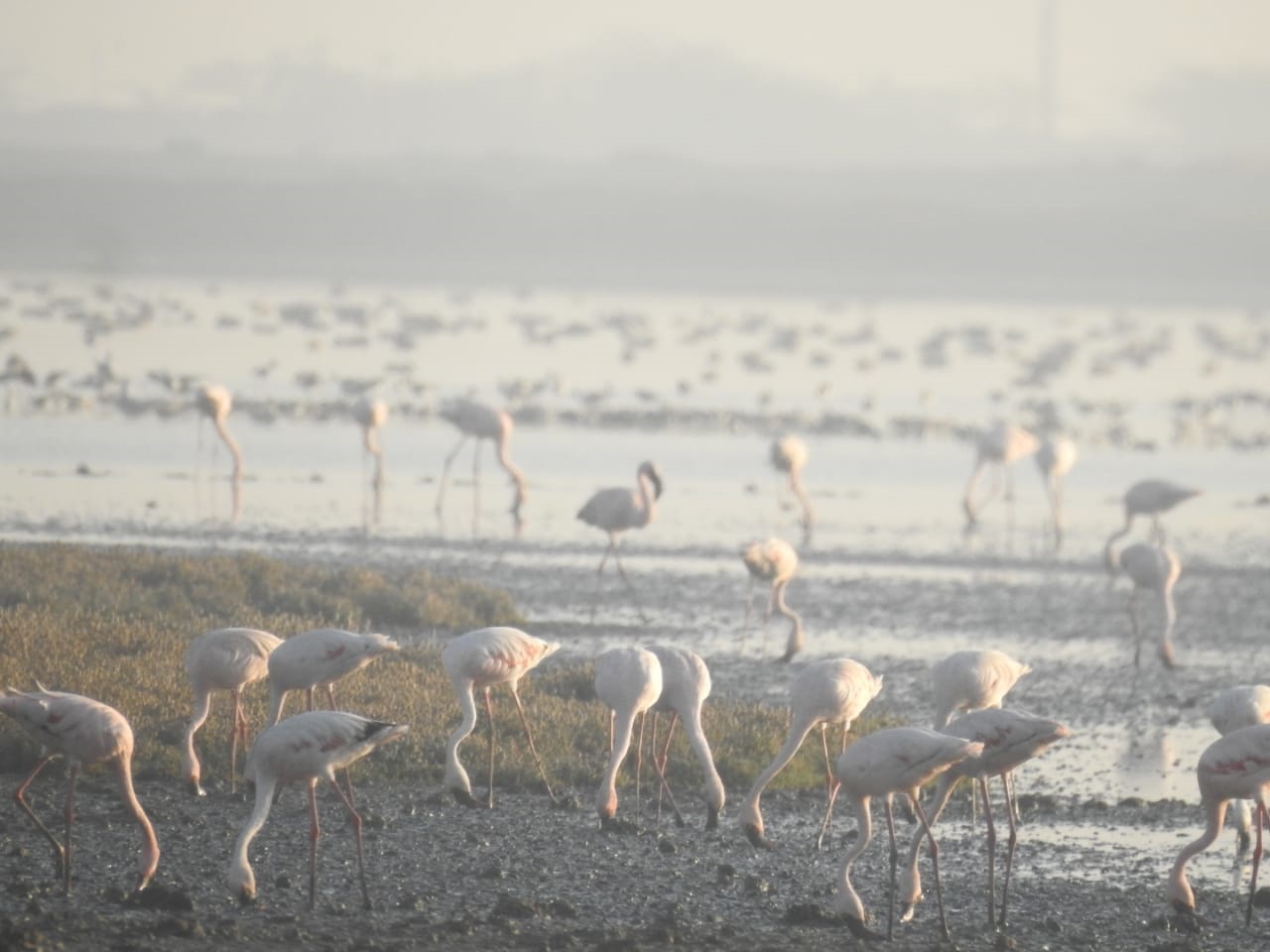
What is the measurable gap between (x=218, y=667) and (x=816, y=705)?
3.15m

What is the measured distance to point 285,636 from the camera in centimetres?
1356

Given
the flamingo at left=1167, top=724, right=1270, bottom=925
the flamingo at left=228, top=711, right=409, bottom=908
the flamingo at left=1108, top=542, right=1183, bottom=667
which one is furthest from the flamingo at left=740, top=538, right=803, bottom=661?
the flamingo at left=228, top=711, right=409, bottom=908

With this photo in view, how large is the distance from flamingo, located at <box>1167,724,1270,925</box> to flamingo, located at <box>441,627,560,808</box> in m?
3.44

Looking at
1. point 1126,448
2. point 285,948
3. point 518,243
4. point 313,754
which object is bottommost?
point 285,948

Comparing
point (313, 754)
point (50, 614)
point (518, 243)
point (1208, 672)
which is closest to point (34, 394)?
point (50, 614)

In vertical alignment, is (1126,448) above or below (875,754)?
above

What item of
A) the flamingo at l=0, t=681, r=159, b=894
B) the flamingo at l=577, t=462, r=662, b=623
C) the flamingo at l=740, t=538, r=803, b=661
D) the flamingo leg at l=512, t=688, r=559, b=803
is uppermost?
the flamingo at l=577, t=462, r=662, b=623

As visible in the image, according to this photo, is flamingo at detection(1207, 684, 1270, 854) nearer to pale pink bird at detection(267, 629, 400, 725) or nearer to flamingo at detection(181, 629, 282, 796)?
pale pink bird at detection(267, 629, 400, 725)

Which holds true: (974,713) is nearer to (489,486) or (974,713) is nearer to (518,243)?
(489,486)

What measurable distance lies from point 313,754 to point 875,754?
2.57 metres

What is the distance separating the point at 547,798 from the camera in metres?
11.3

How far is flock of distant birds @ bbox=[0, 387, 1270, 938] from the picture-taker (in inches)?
357

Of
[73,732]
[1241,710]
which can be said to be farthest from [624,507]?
[73,732]

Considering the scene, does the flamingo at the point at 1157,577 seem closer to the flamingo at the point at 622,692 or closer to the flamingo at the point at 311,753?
the flamingo at the point at 622,692
